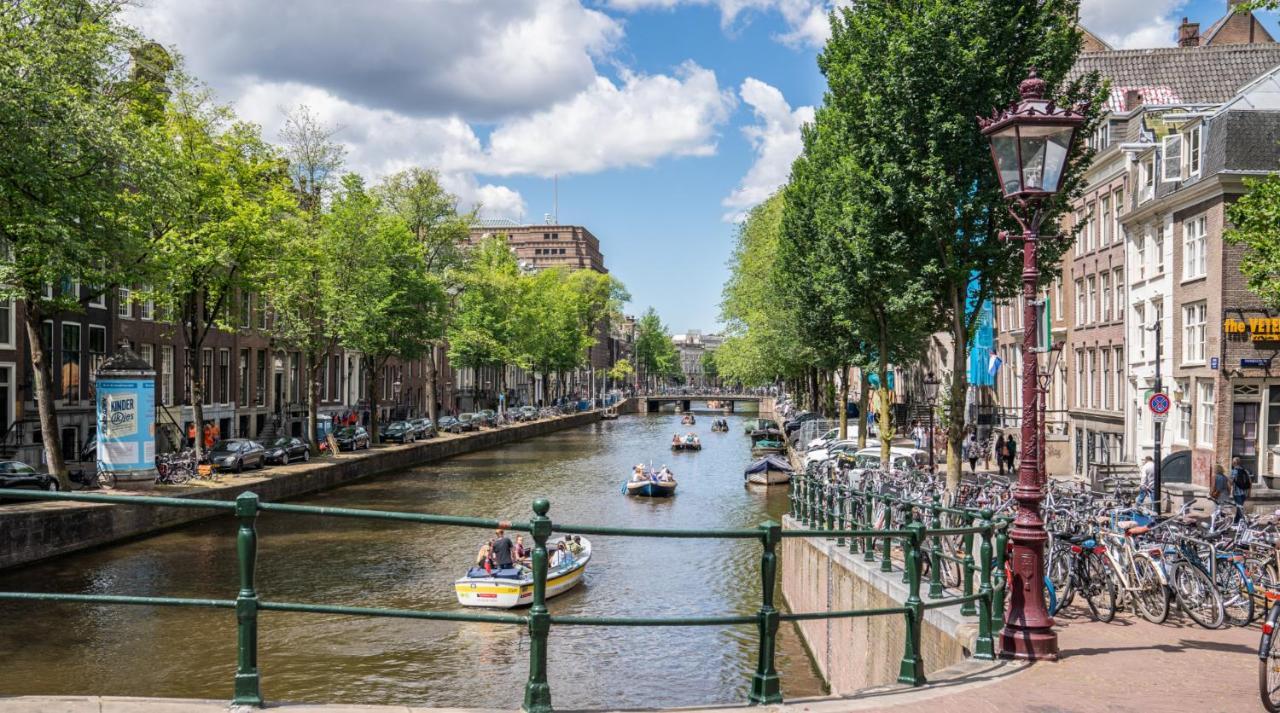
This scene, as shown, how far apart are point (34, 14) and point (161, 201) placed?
19.0 ft

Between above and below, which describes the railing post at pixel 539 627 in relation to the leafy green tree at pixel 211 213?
below

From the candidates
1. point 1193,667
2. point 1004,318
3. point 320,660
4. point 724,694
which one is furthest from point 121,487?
point 1004,318

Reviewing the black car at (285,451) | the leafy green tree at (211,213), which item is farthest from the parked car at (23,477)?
the black car at (285,451)

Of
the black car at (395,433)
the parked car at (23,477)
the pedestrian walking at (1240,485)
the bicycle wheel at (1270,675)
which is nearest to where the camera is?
the bicycle wheel at (1270,675)

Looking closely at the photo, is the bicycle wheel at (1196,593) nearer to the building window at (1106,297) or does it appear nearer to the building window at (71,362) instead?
the building window at (1106,297)

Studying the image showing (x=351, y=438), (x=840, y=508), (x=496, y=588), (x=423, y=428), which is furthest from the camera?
(x=423, y=428)

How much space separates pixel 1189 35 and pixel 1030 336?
55.7 metres

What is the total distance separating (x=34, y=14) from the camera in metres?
26.8

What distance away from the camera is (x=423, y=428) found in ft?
220

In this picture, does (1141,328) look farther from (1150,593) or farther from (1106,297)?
(1150,593)

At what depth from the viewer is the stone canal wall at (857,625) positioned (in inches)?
442

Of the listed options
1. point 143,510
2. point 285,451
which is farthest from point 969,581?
point 285,451

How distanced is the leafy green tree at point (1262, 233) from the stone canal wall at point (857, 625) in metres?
9.42

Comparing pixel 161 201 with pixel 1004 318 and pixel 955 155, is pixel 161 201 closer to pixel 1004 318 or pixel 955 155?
pixel 955 155
